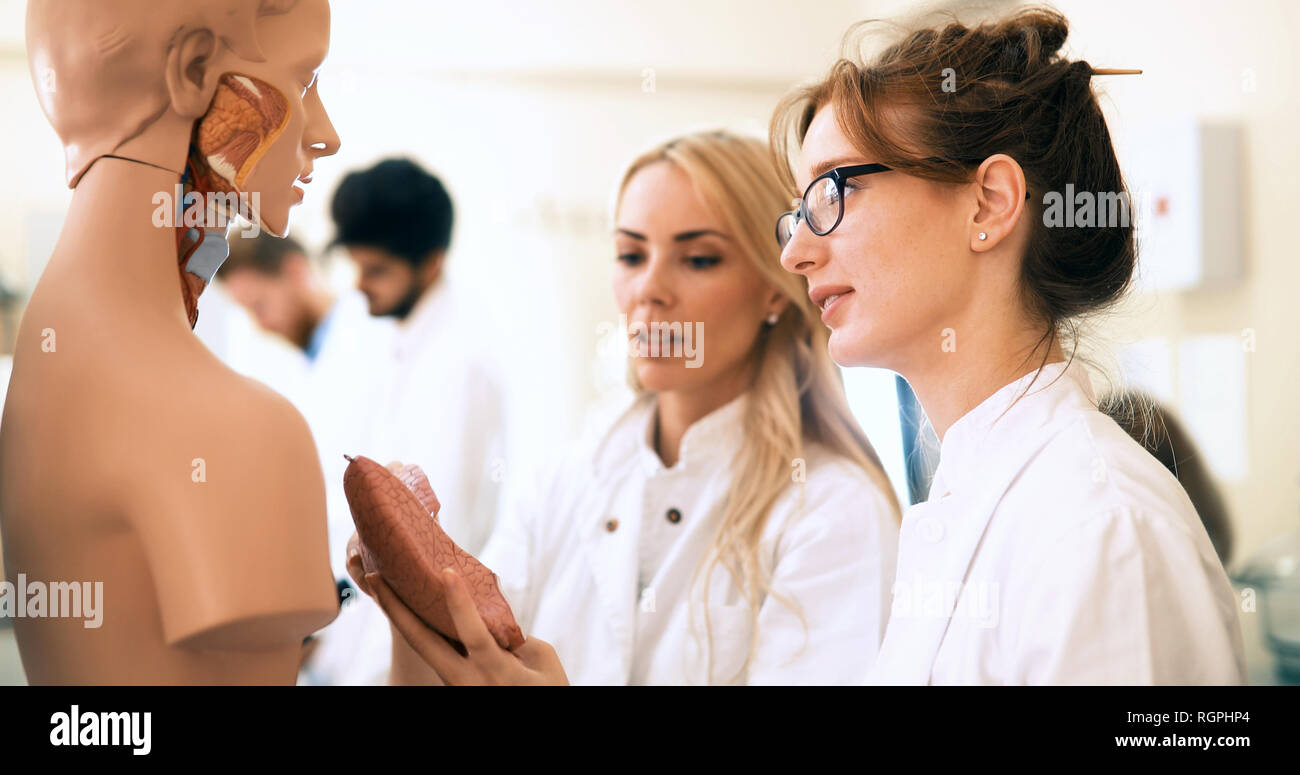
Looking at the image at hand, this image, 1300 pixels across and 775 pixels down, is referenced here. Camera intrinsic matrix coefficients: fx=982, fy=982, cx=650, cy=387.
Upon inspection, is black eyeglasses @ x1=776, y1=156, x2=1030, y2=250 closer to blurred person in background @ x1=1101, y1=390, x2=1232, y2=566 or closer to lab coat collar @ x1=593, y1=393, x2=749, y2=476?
blurred person in background @ x1=1101, y1=390, x2=1232, y2=566

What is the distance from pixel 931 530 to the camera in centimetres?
91

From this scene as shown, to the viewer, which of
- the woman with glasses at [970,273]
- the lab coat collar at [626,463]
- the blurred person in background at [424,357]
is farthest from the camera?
the blurred person in background at [424,357]

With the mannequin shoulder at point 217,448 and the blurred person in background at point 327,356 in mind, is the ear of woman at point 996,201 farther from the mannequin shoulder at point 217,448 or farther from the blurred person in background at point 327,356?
the blurred person in background at point 327,356

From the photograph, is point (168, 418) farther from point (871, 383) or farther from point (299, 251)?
point (299, 251)

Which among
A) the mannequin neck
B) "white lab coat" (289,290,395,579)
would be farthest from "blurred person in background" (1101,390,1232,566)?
"white lab coat" (289,290,395,579)

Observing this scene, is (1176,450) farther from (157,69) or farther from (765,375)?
(157,69)

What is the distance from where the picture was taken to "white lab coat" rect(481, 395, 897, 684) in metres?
1.25

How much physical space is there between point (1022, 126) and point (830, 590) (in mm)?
622

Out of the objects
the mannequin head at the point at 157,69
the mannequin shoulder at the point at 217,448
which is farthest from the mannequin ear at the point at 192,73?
the mannequin shoulder at the point at 217,448

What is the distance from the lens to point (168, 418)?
71cm

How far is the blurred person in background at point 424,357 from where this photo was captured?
2078mm

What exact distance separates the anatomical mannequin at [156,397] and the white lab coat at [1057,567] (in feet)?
1.66
